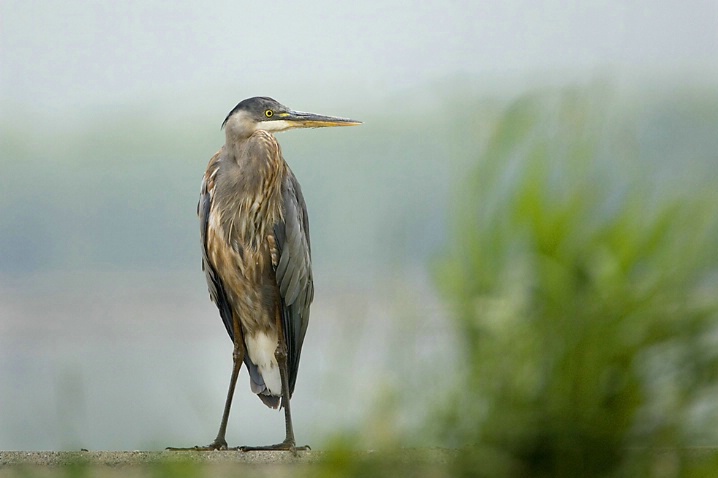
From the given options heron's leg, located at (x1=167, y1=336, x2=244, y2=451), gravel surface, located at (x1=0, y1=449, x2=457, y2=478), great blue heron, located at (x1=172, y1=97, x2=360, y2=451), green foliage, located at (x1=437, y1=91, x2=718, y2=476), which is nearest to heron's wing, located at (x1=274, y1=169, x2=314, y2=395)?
great blue heron, located at (x1=172, y1=97, x2=360, y2=451)

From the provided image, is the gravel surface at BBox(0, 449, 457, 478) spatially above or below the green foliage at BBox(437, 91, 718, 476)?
below

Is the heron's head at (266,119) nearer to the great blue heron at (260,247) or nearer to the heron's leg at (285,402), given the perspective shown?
the great blue heron at (260,247)

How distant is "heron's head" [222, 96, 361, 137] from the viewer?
381 centimetres

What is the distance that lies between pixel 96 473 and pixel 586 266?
4.60ft

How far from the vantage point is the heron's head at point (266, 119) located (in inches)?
150

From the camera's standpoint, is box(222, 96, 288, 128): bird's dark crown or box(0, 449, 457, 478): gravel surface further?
box(222, 96, 288, 128): bird's dark crown

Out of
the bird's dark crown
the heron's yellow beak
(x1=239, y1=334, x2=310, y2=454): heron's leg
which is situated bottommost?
(x1=239, y1=334, x2=310, y2=454): heron's leg

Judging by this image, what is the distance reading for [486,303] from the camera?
4.90ft

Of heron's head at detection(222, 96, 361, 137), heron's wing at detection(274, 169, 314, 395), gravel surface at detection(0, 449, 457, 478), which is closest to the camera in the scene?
gravel surface at detection(0, 449, 457, 478)

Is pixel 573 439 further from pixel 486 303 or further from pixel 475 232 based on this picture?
pixel 475 232

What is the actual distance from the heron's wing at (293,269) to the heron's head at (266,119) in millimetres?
200

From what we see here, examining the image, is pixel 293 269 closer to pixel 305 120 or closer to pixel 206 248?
pixel 206 248

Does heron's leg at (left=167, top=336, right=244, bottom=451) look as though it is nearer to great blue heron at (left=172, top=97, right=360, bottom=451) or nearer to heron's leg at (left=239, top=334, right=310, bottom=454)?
great blue heron at (left=172, top=97, right=360, bottom=451)

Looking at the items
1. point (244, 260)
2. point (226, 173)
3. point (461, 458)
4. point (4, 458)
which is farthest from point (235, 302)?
point (461, 458)
